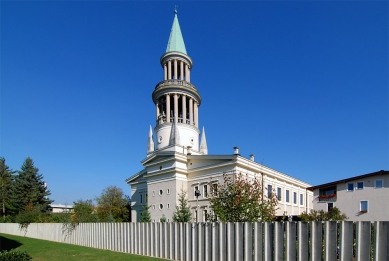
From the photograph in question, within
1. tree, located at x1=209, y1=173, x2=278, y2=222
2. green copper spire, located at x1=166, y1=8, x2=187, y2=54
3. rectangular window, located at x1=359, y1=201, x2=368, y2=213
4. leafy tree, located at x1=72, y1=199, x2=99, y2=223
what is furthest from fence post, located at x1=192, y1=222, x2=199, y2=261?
green copper spire, located at x1=166, y1=8, x2=187, y2=54

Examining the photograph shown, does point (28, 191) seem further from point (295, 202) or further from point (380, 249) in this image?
point (380, 249)

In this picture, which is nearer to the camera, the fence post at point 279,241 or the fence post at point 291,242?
the fence post at point 291,242

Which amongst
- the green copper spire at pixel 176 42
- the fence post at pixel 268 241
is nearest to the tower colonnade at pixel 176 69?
the green copper spire at pixel 176 42

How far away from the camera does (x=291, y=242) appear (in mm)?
8602

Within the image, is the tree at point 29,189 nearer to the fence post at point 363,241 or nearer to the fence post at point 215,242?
the fence post at point 215,242

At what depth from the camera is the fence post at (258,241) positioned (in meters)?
9.31

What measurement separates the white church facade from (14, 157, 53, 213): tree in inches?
1066

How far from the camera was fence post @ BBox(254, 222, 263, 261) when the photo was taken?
9.31 m

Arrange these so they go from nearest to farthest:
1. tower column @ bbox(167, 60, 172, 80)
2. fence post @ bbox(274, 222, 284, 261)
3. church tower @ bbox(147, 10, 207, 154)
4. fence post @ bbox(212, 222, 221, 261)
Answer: fence post @ bbox(274, 222, 284, 261) → fence post @ bbox(212, 222, 221, 261) → church tower @ bbox(147, 10, 207, 154) → tower column @ bbox(167, 60, 172, 80)

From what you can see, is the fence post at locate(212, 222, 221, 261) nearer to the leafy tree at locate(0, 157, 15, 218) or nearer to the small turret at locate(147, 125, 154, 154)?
the small turret at locate(147, 125, 154, 154)

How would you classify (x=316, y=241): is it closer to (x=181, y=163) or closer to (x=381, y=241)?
(x=381, y=241)

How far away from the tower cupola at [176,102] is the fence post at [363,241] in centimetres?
3316

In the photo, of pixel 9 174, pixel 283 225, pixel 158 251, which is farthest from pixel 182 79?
pixel 9 174

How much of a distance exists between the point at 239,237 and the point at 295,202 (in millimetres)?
37464
